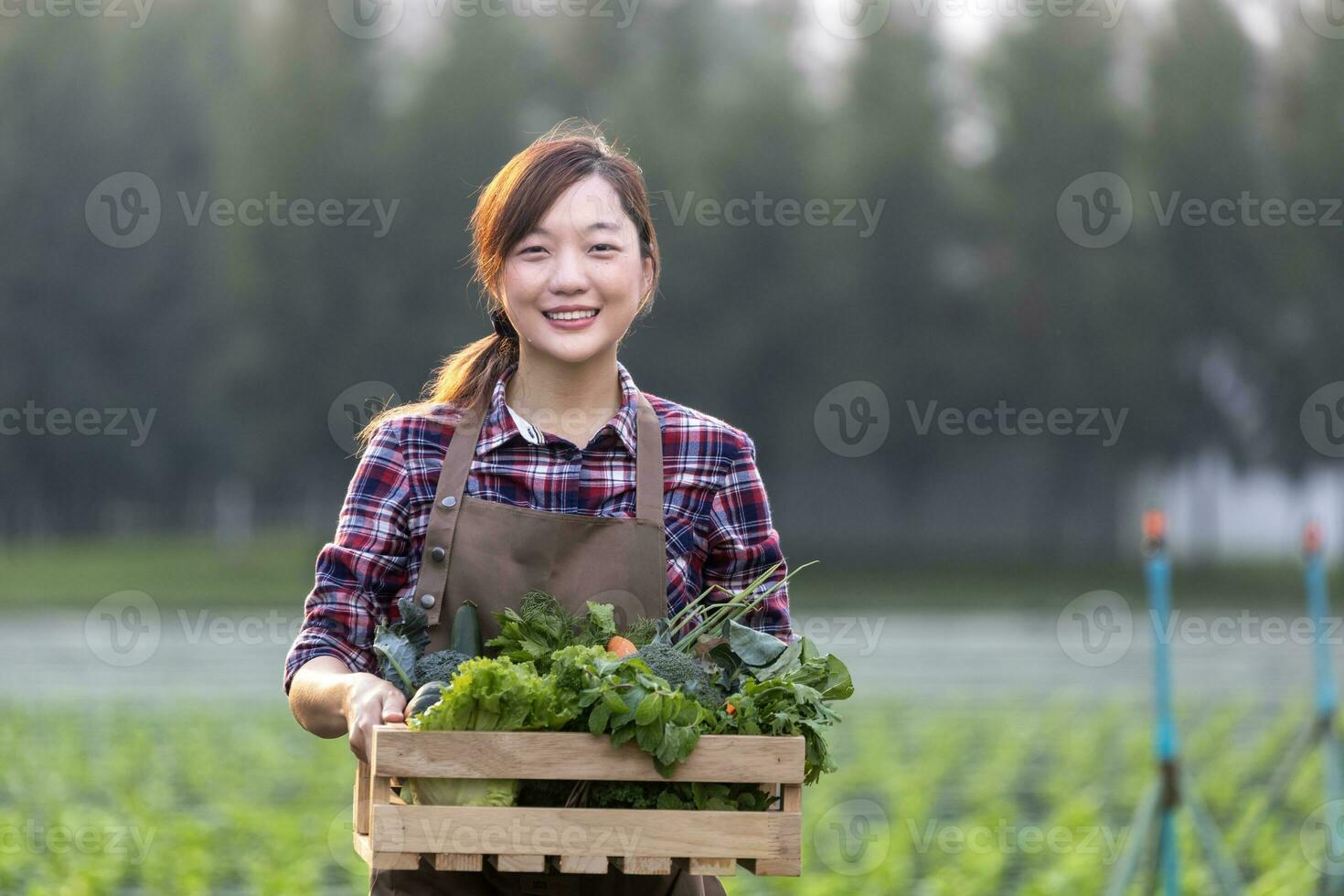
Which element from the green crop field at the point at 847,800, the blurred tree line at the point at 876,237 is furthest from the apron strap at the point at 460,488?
the blurred tree line at the point at 876,237

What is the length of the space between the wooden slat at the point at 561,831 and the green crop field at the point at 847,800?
4616 mm

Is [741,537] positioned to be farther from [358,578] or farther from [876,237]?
[876,237]

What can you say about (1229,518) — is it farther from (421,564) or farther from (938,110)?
(421,564)

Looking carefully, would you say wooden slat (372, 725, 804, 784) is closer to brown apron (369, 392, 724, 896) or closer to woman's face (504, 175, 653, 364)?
brown apron (369, 392, 724, 896)

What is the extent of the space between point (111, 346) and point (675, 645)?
31.0m

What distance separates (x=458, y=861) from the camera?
235 cm

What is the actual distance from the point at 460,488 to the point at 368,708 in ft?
1.36

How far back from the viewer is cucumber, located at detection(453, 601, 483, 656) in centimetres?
264

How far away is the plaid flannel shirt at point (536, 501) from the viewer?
Result: 107 inches

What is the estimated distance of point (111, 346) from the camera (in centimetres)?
3192

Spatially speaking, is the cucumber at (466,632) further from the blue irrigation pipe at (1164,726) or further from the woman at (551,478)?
the blue irrigation pipe at (1164,726)

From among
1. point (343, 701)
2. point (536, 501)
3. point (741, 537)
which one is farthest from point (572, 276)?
point (343, 701)

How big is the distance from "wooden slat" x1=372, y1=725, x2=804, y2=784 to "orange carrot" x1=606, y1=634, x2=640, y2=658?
20 cm

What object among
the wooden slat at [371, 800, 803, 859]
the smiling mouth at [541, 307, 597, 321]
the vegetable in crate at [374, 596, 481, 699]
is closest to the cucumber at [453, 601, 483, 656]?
the vegetable in crate at [374, 596, 481, 699]
